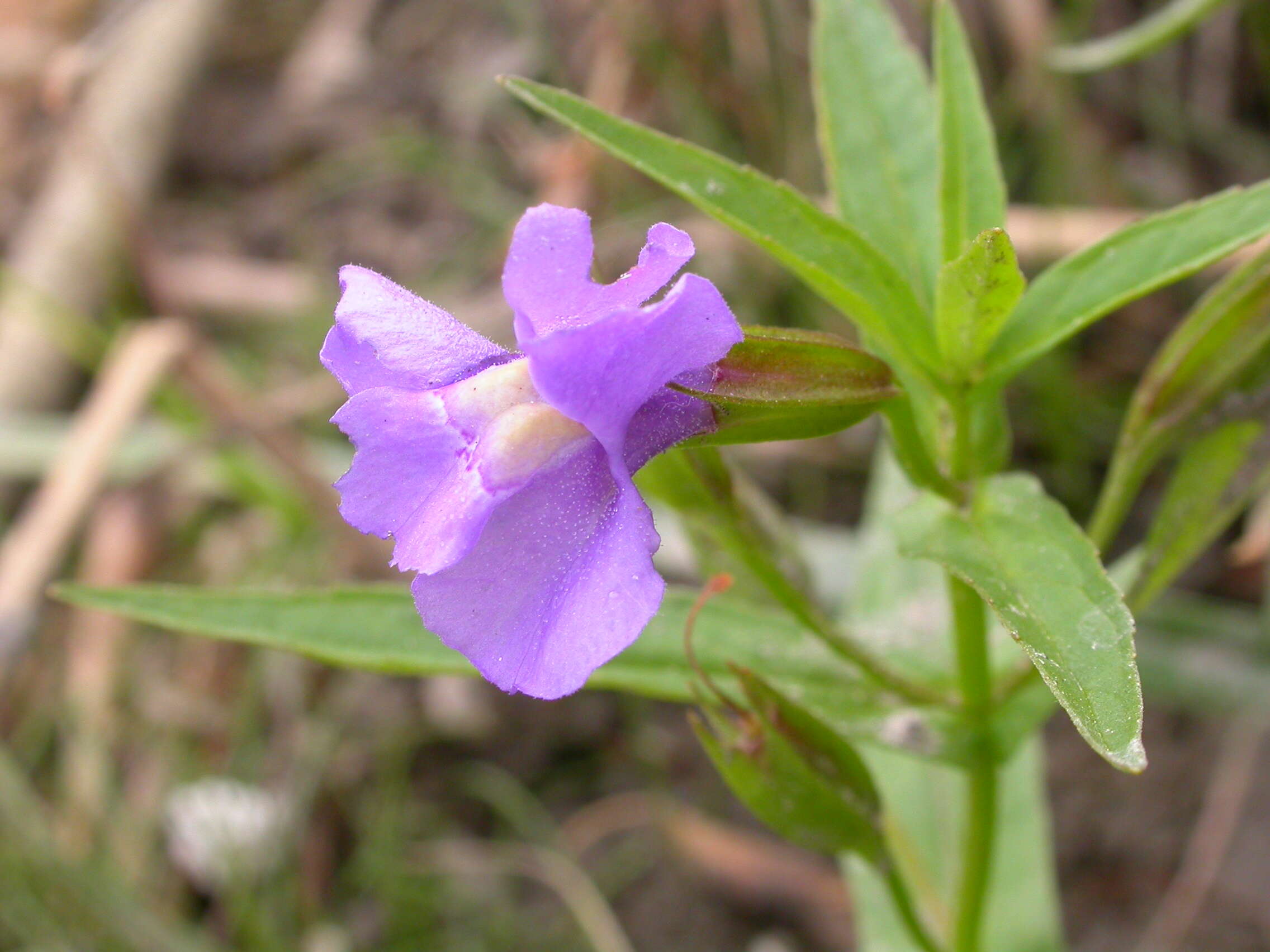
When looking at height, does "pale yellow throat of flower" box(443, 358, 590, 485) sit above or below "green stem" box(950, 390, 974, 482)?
above

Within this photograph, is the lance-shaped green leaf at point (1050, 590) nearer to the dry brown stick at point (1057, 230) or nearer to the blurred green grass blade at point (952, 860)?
→ the blurred green grass blade at point (952, 860)

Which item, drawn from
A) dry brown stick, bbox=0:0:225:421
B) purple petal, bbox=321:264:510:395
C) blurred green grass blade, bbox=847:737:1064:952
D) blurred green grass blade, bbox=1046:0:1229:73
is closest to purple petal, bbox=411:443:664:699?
purple petal, bbox=321:264:510:395

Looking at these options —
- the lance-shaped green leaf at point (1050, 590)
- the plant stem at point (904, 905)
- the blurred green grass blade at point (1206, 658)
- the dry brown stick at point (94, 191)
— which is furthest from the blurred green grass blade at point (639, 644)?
the dry brown stick at point (94, 191)

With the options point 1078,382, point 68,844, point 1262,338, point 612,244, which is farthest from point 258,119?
point 1262,338

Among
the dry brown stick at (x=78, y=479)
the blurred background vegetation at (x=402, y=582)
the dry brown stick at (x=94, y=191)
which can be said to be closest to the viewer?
the blurred background vegetation at (x=402, y=582)

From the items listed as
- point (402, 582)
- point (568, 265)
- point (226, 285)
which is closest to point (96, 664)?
point (402, 582)

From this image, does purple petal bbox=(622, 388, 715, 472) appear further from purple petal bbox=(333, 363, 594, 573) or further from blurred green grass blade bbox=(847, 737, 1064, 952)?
blurred green grass blade bbox=(847, 737, 1064, 952)
